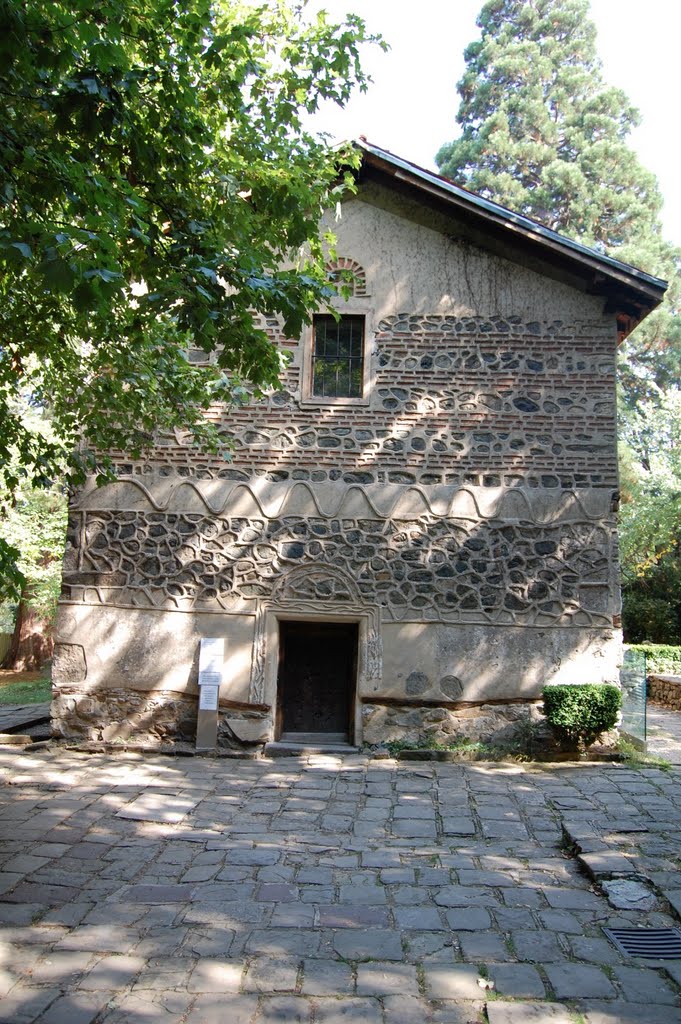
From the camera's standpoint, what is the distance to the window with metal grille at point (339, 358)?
9.54 m

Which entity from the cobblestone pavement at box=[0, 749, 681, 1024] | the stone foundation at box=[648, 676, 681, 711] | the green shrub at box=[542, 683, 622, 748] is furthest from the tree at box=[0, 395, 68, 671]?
the stone foundation at box=[648, 676, 681, 711]

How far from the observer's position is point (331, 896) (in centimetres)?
483

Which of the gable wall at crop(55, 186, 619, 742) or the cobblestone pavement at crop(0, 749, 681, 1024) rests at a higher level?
the gable wall at crop(55, 186, 619, 742)

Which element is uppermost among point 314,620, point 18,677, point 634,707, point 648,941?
point 314,620

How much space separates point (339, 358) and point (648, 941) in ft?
22.4

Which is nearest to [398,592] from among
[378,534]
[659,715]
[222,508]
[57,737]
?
[378,534]

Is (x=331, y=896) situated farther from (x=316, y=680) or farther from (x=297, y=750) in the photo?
(x=316, y=680)

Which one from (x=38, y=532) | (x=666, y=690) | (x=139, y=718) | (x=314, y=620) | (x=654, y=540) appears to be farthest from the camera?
(x=654, y=540)

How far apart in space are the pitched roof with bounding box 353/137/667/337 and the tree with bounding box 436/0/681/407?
17968 millimetres

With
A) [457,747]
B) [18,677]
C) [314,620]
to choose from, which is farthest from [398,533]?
[18,677]

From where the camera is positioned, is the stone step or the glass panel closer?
the stone step

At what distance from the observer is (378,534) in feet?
29.9

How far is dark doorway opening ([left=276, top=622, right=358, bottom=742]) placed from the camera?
9.35 metres

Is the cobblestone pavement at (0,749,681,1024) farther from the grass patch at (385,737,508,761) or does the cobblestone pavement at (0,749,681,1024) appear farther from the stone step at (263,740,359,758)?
the stone step at (263,740,359,758)
